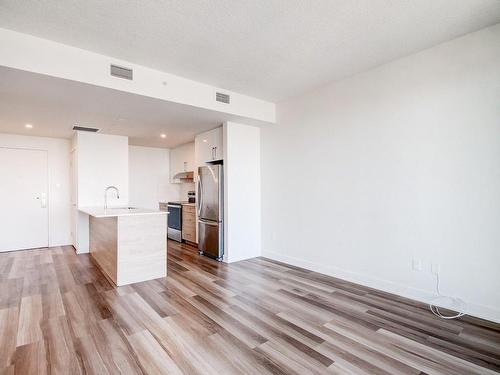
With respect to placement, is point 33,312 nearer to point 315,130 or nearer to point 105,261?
point 105,261

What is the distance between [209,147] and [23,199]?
4.24 m

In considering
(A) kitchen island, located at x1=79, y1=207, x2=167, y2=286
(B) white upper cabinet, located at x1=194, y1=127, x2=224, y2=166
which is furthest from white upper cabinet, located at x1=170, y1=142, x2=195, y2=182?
(A) kitchen island, located at x1=79, y1=207, x2=167, y2=286

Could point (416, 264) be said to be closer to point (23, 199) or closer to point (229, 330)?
point (229, 330)

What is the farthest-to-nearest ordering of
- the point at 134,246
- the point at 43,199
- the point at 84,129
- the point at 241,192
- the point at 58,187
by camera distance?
the point at 58,187 → the point at 43,199 → the point at 84,129 → the point at 241,192 → the point at 134,246

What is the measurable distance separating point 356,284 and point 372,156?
1.73 m

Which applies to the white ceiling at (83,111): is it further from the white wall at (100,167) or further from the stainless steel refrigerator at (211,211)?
the stainless steel refrigerator at (211,211)

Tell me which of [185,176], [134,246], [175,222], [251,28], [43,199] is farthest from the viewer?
[185,176]

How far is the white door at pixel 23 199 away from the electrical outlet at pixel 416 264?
7.04m

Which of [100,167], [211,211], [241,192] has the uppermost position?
[100,167]

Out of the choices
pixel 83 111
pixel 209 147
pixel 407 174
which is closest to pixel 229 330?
pixel 407 174

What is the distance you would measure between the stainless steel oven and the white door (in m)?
2.64

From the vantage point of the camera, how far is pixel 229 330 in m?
2.45

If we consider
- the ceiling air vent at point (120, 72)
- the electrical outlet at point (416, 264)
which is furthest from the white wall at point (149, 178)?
the electrical outlet at point (416, 264)

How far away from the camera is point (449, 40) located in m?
2.84
